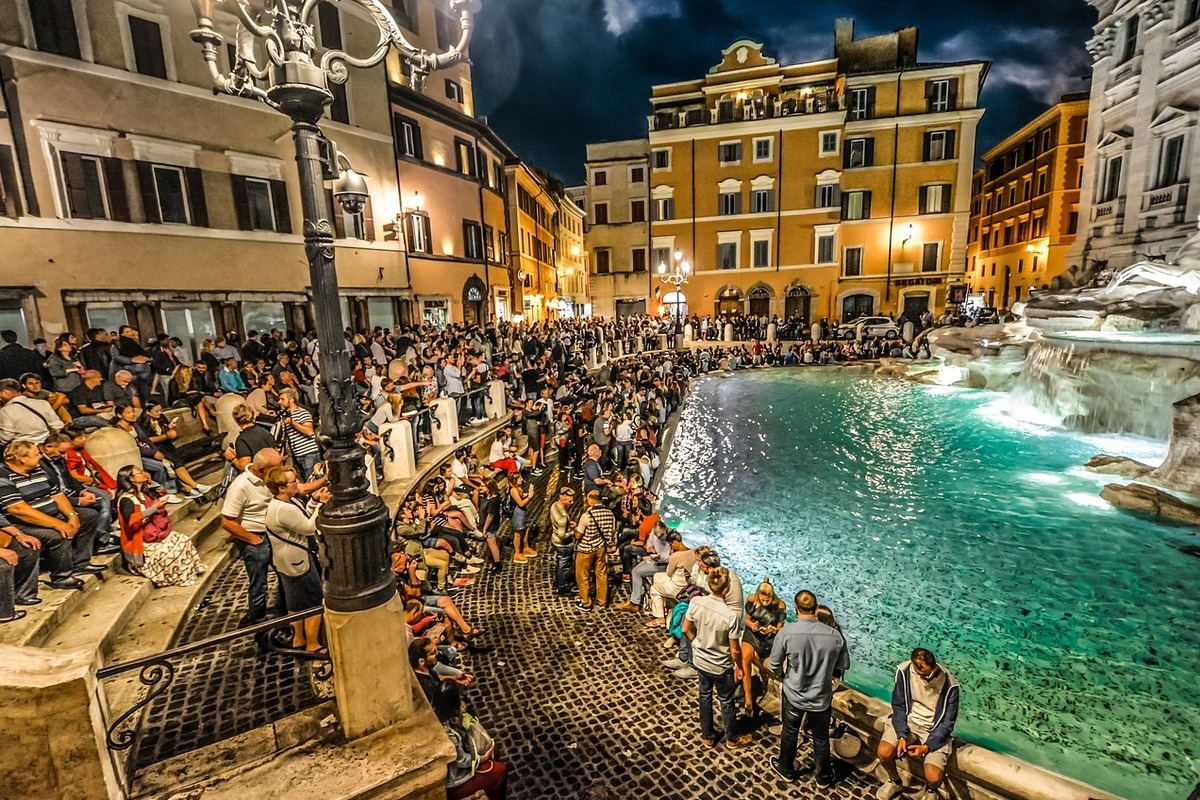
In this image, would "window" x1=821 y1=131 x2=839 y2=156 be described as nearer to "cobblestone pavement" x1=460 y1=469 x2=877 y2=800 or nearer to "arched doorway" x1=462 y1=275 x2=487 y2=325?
"arched doorway" x1=462 y1=275 x2=487 y2=325

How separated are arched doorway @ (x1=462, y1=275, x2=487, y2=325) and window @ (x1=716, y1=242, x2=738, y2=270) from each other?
57.5ft

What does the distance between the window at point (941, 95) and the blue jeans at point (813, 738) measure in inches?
1563

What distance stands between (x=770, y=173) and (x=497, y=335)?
925 inches

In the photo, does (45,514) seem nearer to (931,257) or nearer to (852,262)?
(852,262)

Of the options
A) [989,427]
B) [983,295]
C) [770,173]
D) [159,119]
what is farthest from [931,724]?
[983,295]

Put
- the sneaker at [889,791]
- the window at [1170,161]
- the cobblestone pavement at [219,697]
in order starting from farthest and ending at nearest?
the window at [1170,161], the sneaker at [889,791], the cobblestone pavement at [219,697]

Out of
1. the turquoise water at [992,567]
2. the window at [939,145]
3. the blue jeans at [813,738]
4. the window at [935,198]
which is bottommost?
the turquoise water at [992,567]

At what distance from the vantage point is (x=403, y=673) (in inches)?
138

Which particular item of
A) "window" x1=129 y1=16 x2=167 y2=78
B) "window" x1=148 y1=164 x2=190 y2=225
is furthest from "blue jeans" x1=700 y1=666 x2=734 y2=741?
"window" x1=129 y1=16 x2=167 y2=78

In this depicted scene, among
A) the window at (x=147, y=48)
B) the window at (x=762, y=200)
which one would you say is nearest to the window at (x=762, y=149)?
the window at (x=762, y=200)

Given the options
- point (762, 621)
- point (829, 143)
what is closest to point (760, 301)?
point (829, 143)

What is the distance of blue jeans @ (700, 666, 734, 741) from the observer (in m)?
4.66

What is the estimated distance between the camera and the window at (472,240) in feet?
78.9

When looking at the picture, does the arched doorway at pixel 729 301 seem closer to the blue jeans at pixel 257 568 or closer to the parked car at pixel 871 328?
the parked car at pixel 871 328
